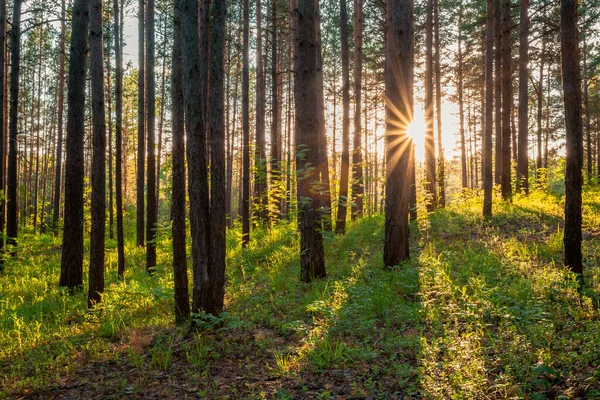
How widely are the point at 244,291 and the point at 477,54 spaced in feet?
77.8

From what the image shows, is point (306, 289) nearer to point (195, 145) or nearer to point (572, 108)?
point (195, 145)

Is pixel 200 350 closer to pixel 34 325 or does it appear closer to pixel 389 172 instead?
pixel 34 325

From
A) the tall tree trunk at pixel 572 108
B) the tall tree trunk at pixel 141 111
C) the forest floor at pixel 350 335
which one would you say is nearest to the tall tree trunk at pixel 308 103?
the forest floor at pixel 350 335

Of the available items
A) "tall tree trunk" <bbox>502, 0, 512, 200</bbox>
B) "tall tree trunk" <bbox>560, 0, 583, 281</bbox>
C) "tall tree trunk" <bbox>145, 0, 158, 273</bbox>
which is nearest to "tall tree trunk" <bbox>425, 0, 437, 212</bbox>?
"tall tree trunk" <bbox>502, 0, 512, 200</bbox>

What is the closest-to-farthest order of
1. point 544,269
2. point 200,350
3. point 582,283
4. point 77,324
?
point 200,350, point 582,283, point 544,269, point 77,324

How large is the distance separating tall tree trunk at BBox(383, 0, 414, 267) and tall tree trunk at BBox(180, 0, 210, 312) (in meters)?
4.09

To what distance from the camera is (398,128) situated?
819cm

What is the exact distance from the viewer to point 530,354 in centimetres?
405

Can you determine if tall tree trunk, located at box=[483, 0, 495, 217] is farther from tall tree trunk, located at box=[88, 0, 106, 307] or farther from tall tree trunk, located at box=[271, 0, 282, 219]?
tall tree trunk, located at box=[88, 0, 106, 307]

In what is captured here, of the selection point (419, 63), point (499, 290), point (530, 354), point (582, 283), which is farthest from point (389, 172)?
point (419, 63)

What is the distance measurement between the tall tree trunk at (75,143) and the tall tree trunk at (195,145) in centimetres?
435

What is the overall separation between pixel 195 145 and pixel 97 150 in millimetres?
3631

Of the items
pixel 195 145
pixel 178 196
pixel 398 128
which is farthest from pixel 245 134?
pixel 195 145

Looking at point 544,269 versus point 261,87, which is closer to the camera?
point 544,269
